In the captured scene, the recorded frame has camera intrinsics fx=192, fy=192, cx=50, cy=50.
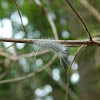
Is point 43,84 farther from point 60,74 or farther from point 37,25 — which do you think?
point 37,25

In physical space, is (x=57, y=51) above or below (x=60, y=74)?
below

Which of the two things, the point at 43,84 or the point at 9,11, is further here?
the point at 43,84

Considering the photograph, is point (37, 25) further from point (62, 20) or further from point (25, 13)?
point (62, 20)

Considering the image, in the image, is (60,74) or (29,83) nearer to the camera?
(60,74)

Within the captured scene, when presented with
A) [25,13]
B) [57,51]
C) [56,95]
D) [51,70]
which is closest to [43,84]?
[56,95]

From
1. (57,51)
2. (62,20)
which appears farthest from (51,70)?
→ (57,51)

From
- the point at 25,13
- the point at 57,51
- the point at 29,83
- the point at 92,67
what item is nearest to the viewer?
the point at 57,51

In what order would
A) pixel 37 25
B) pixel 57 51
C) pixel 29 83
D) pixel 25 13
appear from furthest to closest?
pixel 29 83 → pixel 37 25 → pixel 25 13 → pixel 57 51

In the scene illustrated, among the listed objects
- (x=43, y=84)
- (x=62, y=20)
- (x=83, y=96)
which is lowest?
(x=83, y=96)

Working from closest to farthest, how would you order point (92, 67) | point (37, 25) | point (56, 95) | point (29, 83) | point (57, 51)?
1. point (57, 51)
2. point (92, 67)
3. point (37, 25)
4. point (56, 95)
5. point (29, 83)
